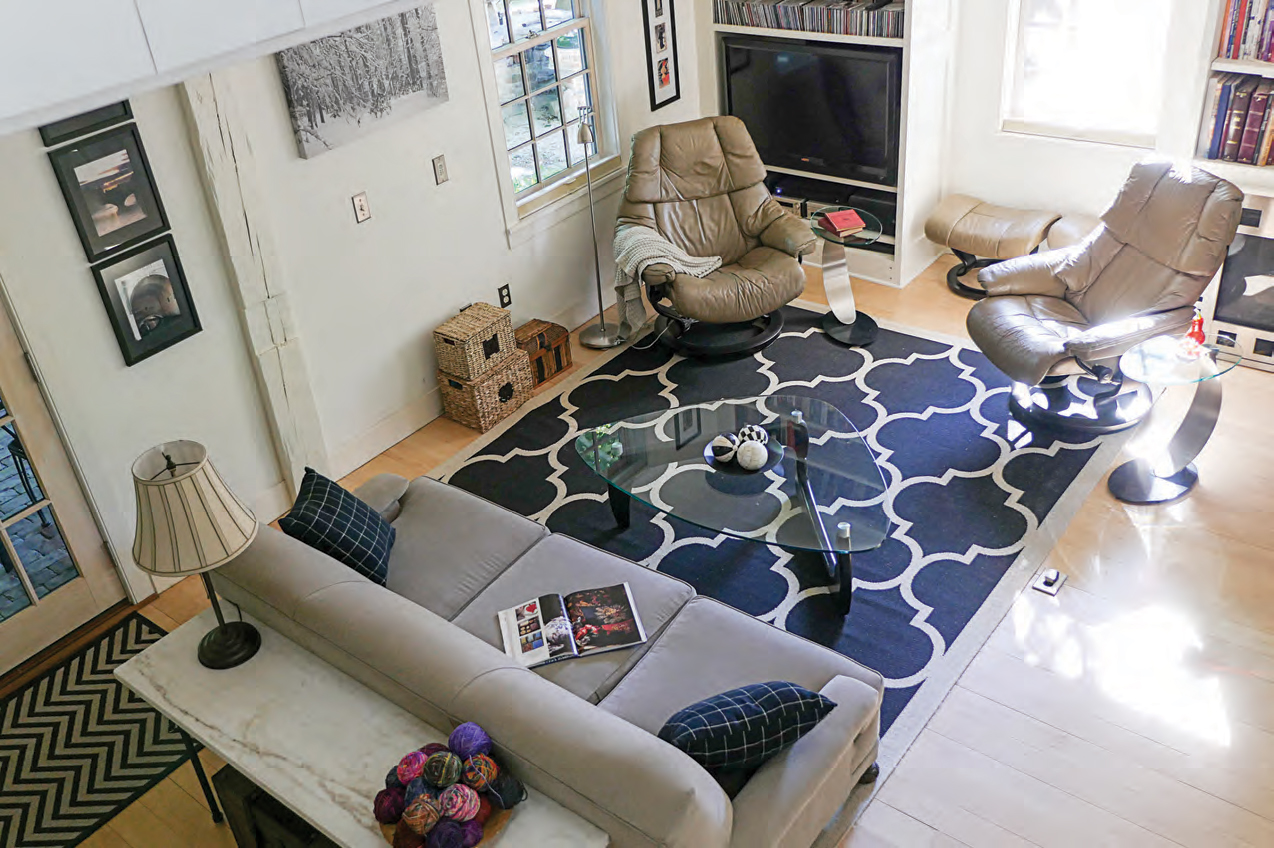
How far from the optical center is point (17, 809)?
3.48 metres

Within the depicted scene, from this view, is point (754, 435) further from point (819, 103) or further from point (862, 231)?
point (819, 103)

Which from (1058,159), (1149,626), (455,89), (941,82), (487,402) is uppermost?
(455,89)

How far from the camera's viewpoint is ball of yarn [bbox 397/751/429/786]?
2539 mm

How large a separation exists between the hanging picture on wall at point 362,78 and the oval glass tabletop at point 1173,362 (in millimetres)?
3045

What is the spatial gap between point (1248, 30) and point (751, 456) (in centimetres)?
285

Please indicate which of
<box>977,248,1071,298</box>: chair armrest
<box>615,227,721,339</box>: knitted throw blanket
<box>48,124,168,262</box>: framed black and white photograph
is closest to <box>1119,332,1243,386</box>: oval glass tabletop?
<box>977,248,1071,298</box>: chair armrest

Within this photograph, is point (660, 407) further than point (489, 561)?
Yes

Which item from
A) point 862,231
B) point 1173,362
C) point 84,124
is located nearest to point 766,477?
point 1173,362

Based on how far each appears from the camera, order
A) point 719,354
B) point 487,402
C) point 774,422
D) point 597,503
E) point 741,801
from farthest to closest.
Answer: point 719,354 → point 487,402 → point 597,503 → point 774,422 → point 741,801

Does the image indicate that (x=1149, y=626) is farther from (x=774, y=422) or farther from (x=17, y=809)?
(x=17, y=809)

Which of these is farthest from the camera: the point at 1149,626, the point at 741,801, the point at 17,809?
the point at 1149,626

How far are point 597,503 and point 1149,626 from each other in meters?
2.13

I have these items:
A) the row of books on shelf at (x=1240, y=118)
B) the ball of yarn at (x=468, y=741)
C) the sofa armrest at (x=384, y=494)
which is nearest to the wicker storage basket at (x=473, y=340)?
the sofa armrest at (x=384, y=494)

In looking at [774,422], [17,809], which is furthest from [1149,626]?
[17,809]
